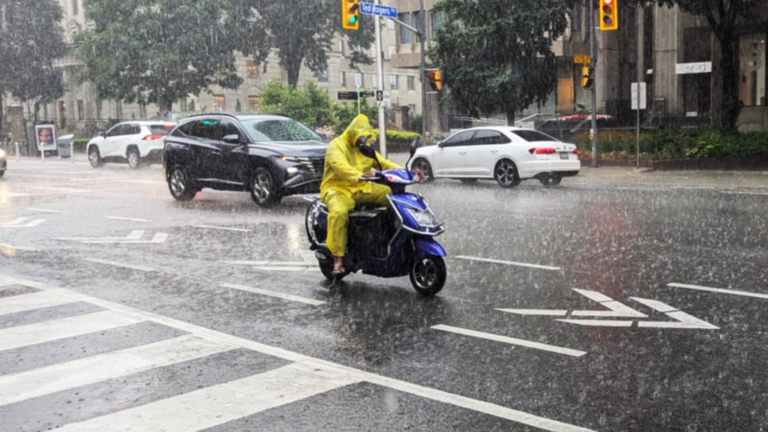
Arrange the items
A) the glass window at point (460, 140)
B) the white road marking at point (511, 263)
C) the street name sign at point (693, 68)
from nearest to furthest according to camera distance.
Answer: the white road marking at point (511, 263), the glass window at point (460, 140), the street name sign at point (693, 68)

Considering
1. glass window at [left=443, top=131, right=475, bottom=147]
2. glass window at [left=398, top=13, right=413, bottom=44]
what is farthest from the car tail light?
glass window at [left=398, top=13, right=413, bottom=44]

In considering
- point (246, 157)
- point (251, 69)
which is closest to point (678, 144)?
point (246, 157)

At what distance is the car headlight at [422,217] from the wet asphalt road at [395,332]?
72 centimetres

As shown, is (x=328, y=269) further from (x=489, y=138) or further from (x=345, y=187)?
(x=489, y=138)

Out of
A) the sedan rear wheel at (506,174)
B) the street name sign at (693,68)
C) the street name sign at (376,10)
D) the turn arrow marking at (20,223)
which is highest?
the street name sign at (376,10)

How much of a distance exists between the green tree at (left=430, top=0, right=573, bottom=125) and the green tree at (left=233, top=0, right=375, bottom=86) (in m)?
20.8

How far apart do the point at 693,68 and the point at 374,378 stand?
117 ft

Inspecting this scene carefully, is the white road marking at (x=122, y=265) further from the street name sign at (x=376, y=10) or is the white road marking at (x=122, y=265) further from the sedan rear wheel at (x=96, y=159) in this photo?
the sedan rear wheel at (x=96, y=159)

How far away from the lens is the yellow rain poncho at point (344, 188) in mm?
8602

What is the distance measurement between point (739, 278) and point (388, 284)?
355 cm

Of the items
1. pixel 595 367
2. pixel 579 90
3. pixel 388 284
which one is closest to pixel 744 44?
pixel 579 90

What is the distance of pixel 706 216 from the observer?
14141 mm

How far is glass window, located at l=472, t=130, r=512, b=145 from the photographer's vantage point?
846 inches

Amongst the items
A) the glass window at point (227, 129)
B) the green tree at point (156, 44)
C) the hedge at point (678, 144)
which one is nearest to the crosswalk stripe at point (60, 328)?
the glass window at point (227, 129)
